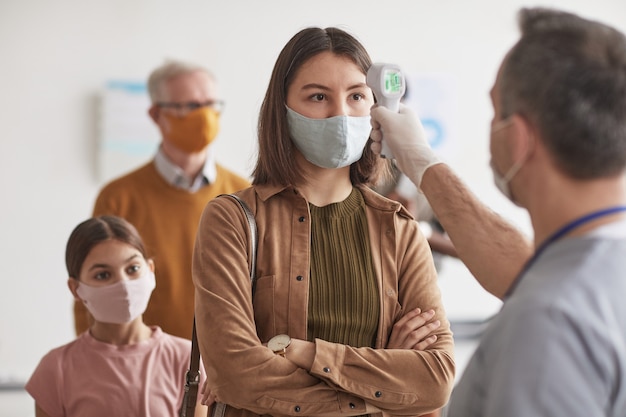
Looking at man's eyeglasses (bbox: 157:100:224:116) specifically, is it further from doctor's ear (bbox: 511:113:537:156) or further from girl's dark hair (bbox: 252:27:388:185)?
doctor's ear (bbox: 511:113:537:156)

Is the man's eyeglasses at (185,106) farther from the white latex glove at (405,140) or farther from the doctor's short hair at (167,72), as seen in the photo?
the white latex glove at (405,140)

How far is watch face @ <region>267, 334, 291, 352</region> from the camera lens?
2.13 meters

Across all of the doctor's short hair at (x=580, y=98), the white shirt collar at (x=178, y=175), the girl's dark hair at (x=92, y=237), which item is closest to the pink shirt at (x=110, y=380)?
the girl's dark hair at (x=92, y=237)

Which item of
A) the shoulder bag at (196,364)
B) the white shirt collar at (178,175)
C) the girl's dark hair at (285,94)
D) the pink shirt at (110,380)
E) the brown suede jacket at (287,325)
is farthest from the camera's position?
the white shirt collar at (178,175)

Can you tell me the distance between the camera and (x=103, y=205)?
3.70 metres

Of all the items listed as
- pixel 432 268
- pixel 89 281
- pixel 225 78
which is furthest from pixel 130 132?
pixel 432 268

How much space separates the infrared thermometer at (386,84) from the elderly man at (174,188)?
1577mm

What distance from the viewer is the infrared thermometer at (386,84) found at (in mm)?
2227

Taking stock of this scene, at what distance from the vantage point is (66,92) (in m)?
5.96

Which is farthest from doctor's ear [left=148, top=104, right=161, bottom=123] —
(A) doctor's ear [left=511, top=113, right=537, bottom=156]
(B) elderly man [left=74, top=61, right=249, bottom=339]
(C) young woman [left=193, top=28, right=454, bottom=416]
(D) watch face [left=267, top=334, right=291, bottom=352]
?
(A) doctor's ear [left=511, top=113, right=537, bottom=156]

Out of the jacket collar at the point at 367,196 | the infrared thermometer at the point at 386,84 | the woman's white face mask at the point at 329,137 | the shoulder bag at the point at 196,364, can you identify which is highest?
the infrared thermometer at the point at 386,84

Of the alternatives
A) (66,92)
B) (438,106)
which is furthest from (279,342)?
(438,106)

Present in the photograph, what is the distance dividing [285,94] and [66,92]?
3.95 metres

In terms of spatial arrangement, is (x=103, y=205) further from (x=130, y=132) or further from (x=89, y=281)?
(x=130, y=132)
